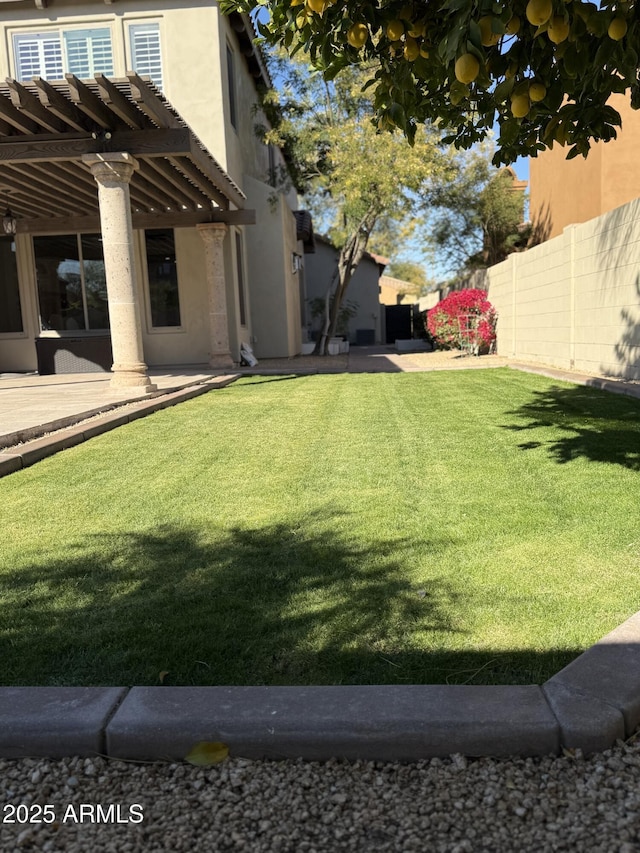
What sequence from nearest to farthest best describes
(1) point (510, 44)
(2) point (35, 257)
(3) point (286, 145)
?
1. (1) point (510, 44)
2. (2) point (35, 257)
3. (3) point (286, 145)

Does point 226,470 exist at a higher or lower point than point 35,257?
lower

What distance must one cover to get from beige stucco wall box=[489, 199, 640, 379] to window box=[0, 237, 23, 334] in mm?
10853

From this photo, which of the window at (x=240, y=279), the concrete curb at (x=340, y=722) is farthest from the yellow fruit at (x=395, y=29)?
the window at (x=240, y=279)

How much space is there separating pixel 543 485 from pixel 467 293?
13417 mm

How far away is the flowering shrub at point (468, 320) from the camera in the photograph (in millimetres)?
16203

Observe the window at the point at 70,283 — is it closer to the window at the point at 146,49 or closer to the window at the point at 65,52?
the window at the point at 65,52

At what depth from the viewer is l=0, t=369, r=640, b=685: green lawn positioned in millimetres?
2277

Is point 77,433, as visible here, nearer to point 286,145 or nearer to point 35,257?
point 35,257

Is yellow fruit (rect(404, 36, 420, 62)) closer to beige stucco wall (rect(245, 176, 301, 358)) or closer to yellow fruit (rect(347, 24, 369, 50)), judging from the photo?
yellow fruit (rect(347, 24, 369, 50))

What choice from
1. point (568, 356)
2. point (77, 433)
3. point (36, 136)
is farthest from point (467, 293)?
point (77, 433)

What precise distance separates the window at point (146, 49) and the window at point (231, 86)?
5.16 ft

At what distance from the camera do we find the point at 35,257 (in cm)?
1466

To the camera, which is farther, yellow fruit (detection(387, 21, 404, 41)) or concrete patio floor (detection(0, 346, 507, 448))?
concrete patio floor (detection(0, 346, 507, 448))

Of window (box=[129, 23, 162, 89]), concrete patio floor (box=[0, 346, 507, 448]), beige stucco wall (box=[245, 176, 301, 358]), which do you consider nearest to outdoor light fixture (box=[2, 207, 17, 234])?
concrete patio floor (box=[0, 346, 507, 448])
